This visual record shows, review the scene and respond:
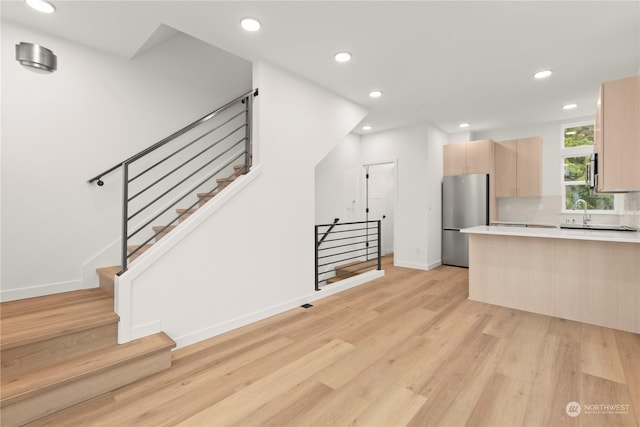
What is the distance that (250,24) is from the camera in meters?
2.47

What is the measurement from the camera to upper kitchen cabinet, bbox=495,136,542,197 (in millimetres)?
5371

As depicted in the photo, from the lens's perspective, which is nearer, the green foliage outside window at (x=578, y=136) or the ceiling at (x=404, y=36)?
the ceiling at (x=404, y=36)

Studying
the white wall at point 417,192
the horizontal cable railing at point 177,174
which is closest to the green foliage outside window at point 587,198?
the white wall at point 417,192

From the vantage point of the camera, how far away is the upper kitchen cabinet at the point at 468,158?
17.9 ft

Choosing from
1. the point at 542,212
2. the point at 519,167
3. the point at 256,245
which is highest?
the point at 519,167

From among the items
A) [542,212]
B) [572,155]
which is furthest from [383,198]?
[572,155]

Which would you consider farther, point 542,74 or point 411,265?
point 411,265

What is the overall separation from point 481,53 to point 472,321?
9.15 ft

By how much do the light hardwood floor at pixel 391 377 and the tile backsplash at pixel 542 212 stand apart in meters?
3.21

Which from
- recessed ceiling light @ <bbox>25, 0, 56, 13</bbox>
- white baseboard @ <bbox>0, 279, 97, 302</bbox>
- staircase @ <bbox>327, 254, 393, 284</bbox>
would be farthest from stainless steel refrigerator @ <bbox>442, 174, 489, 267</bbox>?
recessed ceiling light @ <bbox>25, 0, 56, 13</bbox>

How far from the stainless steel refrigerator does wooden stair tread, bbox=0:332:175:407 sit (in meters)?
5.19

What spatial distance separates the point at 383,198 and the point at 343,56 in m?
4.49

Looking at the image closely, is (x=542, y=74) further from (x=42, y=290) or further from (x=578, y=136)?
(x=42, y=290)

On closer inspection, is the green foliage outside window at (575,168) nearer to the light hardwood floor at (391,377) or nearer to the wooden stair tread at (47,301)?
the light hardwood floor at (391,377)
